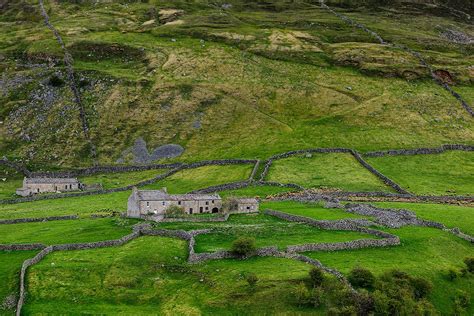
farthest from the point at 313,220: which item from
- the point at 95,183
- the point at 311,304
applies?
the point at 95,183

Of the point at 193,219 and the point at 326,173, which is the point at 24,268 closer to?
the point at 193,219

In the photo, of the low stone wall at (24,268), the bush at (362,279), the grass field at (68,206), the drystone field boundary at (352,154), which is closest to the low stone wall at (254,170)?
the drystone field boundary at (352,154)

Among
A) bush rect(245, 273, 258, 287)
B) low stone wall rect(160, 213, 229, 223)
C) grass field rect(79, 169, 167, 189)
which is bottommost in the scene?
grass field rect(79, 169, 167, 189)

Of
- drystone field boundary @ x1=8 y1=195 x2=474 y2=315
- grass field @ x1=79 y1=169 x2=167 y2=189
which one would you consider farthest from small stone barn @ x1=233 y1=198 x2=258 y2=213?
grass field @ x1=79 y1=169 x2=167 y2=189

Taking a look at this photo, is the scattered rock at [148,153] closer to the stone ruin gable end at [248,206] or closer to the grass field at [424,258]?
the stone ruin gable end at [248,206]

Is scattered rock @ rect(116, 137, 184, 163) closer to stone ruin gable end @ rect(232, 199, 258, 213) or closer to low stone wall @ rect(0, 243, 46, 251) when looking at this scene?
stone ruin gable end @ rect(232, 199, 258, 213)

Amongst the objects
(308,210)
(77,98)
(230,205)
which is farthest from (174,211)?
(77,98)

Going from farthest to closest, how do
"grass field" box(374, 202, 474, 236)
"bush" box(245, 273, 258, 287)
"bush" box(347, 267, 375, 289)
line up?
"grass field" box(374, 202, 474, 236) < "bush" box(245, 273, 258, 287) < "bush" box(347, 267, 375, 289)
